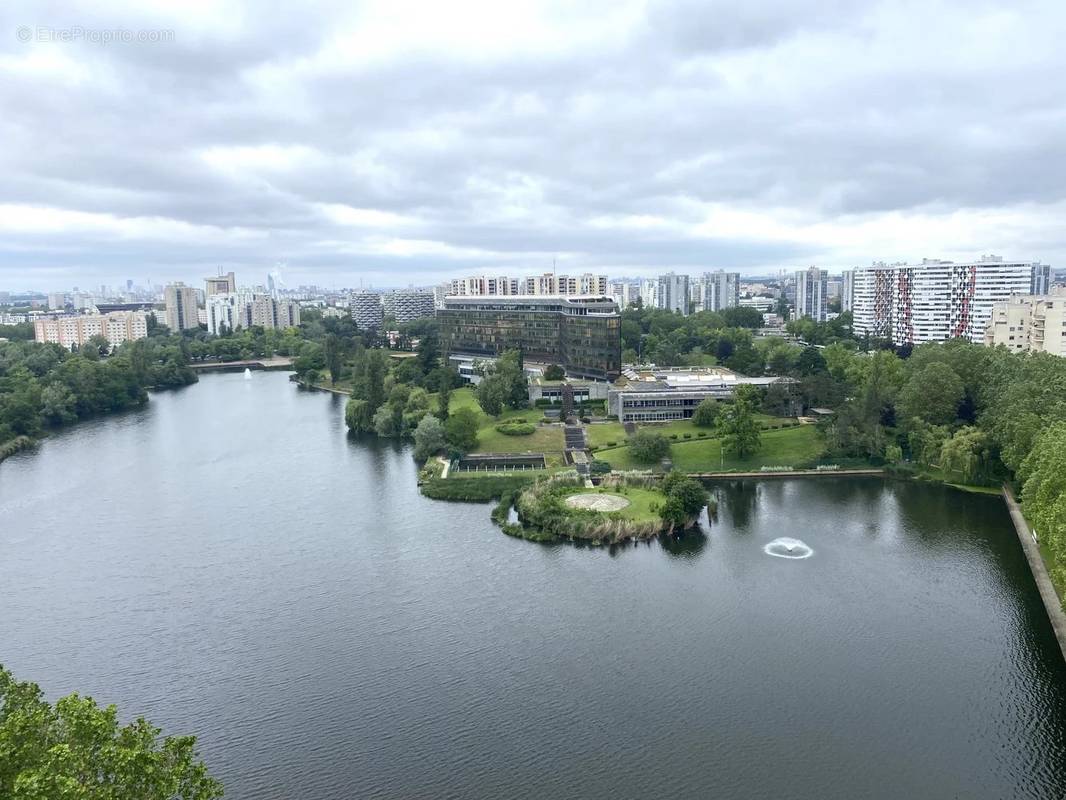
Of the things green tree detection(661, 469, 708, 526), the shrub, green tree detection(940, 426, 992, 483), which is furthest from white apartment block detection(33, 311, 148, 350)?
green tree detection(940, 426, 992, 483)

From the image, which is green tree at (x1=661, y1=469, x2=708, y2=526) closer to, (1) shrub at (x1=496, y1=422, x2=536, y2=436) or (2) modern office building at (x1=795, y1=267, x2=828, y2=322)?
(1) shrub at (x1=496, y1=422, x2=536, y2=436)

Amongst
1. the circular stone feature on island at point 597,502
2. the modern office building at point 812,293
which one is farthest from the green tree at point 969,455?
the modern office building at point 812,293

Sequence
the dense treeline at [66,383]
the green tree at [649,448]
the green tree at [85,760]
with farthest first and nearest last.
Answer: the dense treeline at [66,383] → the green tree at [649,448] → the green tree at [85,760]

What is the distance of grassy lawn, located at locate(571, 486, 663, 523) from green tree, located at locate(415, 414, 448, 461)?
9.17 m

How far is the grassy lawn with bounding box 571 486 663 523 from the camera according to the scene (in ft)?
85.1

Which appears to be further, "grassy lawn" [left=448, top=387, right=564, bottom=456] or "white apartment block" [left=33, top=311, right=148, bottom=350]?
"white apartment block" [left=33, top=311, right=148, bottom=350]

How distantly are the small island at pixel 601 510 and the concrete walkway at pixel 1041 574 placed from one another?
921 centimetres

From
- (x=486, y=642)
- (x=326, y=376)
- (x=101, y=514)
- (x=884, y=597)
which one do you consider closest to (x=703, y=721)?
(x=486, y=642)

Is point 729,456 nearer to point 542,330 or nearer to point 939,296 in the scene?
point 542,330

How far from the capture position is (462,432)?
35469 millimetres

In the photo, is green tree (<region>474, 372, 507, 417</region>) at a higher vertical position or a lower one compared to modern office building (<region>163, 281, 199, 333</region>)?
lower

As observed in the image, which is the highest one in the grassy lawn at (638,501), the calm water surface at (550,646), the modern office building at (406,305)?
the modern office building at (406,305)

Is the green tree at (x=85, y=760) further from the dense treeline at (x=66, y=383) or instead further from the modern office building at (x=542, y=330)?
the modern office building at (x=542, y=330)

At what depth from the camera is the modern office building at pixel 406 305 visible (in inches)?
4439
